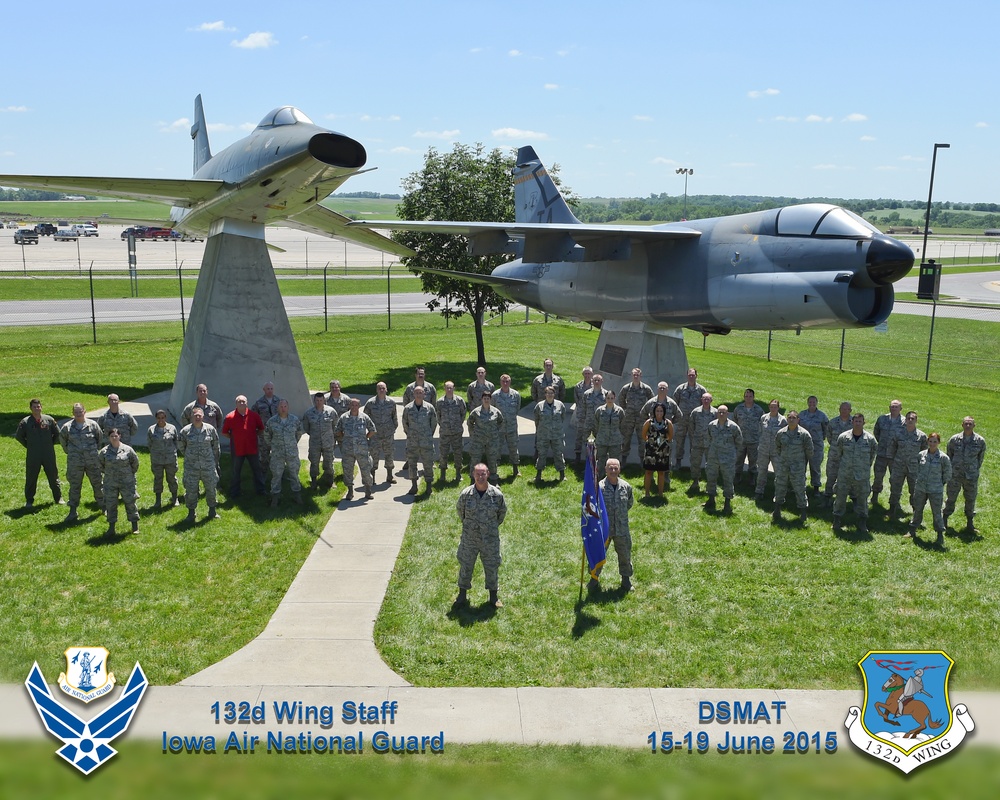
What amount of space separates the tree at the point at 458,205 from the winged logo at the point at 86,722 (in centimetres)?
1640

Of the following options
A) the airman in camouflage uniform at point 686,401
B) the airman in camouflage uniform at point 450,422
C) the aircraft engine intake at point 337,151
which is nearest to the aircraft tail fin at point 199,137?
the aircraft engine intake at point 337,151

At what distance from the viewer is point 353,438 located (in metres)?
12.7

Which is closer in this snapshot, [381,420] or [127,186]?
[381,420]

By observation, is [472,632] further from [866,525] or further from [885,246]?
[885,246]

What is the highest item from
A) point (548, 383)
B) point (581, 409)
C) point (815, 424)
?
point (548, 383)

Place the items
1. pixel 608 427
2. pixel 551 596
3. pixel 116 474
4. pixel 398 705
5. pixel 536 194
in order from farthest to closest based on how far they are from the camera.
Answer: pixel 536 194 → pixel 608 427 → pixel 116 474 → pixel 551 596 → pixel 398 705

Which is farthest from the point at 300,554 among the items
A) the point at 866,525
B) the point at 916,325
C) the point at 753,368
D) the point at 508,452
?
the point at 916,325

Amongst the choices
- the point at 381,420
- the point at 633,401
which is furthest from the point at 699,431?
the point at 381,420

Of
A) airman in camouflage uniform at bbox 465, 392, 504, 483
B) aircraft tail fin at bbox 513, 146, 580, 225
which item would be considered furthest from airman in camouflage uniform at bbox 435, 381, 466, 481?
aircraft tail fin at bbox 513, 146, 580, 225

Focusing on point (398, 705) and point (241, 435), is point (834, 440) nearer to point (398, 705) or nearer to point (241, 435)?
point (398, 705)

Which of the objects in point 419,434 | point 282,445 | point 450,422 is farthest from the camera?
point 450,422

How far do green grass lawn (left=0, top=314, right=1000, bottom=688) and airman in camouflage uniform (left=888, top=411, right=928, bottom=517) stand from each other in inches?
26.2

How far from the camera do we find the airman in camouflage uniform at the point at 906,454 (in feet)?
38.5

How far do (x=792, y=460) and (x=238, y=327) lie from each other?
390 inches
